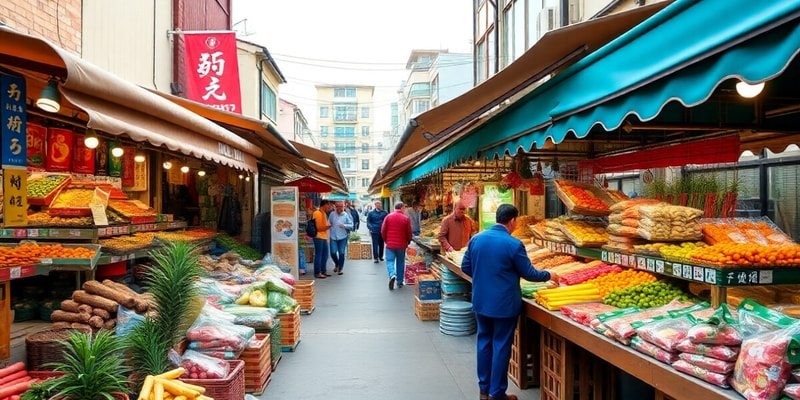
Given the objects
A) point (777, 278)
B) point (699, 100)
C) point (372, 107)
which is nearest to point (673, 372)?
point (777, 278)

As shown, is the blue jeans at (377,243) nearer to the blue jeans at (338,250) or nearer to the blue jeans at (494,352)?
the blue jeans at (338,250)

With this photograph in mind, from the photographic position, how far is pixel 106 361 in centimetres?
342

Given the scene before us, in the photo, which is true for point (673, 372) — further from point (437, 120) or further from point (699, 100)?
point (437, 120)

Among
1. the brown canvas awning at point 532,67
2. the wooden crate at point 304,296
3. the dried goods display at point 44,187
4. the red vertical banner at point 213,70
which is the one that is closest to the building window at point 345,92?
the red vertical banner at point 213,70

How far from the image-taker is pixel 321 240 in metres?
14.3

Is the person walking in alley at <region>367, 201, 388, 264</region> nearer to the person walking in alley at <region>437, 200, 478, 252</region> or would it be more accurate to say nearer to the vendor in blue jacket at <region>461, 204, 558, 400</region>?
the person walking in alley at <region>437, 200, 478, 252</region>

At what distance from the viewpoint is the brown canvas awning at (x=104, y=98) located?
3.37 m

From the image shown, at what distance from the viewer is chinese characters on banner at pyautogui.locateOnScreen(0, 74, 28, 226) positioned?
4.34 metres

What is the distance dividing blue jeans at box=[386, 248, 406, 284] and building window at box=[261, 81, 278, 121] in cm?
1370

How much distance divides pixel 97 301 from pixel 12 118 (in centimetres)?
183

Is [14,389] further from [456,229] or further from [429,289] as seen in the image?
[456,229]

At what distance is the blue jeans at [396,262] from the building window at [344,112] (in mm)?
79420

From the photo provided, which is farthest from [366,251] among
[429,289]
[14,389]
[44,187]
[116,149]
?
[14,389]

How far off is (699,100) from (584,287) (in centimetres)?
266
